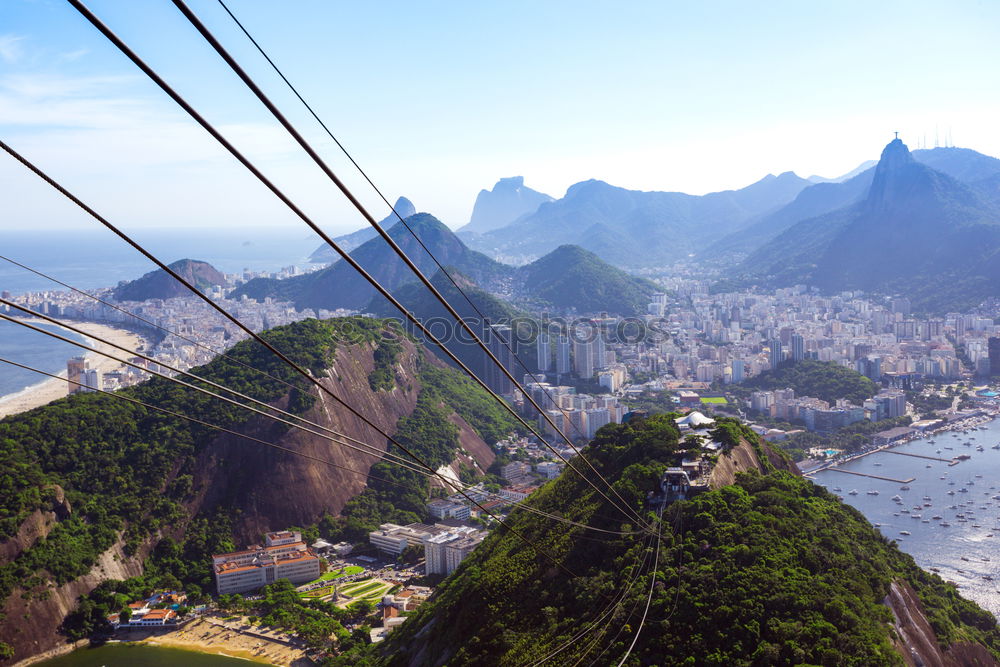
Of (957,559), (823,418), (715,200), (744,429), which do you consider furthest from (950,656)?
(715,200)

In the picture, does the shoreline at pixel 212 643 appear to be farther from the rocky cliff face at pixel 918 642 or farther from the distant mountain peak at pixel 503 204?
the distant mountain peak at pixel 503 204

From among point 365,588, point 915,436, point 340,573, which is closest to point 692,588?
point 365,588

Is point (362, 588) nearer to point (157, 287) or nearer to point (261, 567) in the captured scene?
point (261, 567)

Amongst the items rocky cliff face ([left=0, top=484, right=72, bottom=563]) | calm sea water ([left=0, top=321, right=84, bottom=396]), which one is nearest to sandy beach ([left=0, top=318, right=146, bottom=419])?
calm sea water ([left=0, top=321, right=84, bottom=396])

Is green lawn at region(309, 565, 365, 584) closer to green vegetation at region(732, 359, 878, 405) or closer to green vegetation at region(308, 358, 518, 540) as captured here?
green vegetation at region(308, 358, 518, 540)

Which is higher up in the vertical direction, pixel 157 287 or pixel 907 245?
pixel 907 245

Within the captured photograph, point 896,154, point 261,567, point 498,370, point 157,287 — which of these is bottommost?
point 261,567
